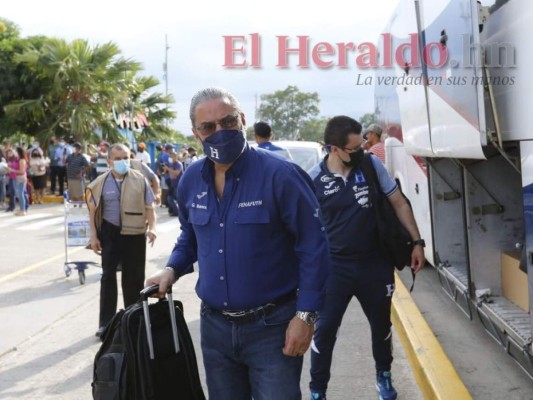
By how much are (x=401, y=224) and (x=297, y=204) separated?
1820 millimetres

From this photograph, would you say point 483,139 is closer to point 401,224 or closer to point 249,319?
point 401,224

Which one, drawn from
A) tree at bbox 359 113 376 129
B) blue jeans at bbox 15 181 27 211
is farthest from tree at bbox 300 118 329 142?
blue jeans at bbox 15 181 27 211

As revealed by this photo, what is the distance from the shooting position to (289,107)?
260ft

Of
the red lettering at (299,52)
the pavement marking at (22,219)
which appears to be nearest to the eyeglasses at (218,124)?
the red lettering at (299,52)

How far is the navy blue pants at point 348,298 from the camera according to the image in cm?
488

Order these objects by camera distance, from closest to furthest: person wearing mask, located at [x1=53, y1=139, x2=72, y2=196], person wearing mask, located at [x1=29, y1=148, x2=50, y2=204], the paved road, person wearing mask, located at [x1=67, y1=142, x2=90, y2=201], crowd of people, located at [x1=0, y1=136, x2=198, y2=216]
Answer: the paved road, crowd of people, located at [x1=0, y1=136, x2=198, y2=216], person wearing mask, located at [x1=67, y1=142, x2=90, y2=201], person wearing mask, located at [x1=29, y1=148, x2=50, y2=204], person wearing mask, located at [x1=53, y1=139, x2=72, y2=196]

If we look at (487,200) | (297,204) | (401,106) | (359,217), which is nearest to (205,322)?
(297,204)

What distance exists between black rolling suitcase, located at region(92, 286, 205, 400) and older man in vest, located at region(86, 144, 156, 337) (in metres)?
3.81

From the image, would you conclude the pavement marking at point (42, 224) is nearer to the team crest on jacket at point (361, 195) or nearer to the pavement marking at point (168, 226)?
the pavement marking at point (168, 226)

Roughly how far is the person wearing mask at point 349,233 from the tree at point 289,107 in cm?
6764

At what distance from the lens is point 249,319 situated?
3250 mm

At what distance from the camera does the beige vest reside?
718 centimetres

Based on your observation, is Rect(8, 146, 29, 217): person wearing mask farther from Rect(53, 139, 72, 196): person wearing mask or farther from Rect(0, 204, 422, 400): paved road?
Rect(0, 204, 422, 400): paved road

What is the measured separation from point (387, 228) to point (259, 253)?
1.76 meters
